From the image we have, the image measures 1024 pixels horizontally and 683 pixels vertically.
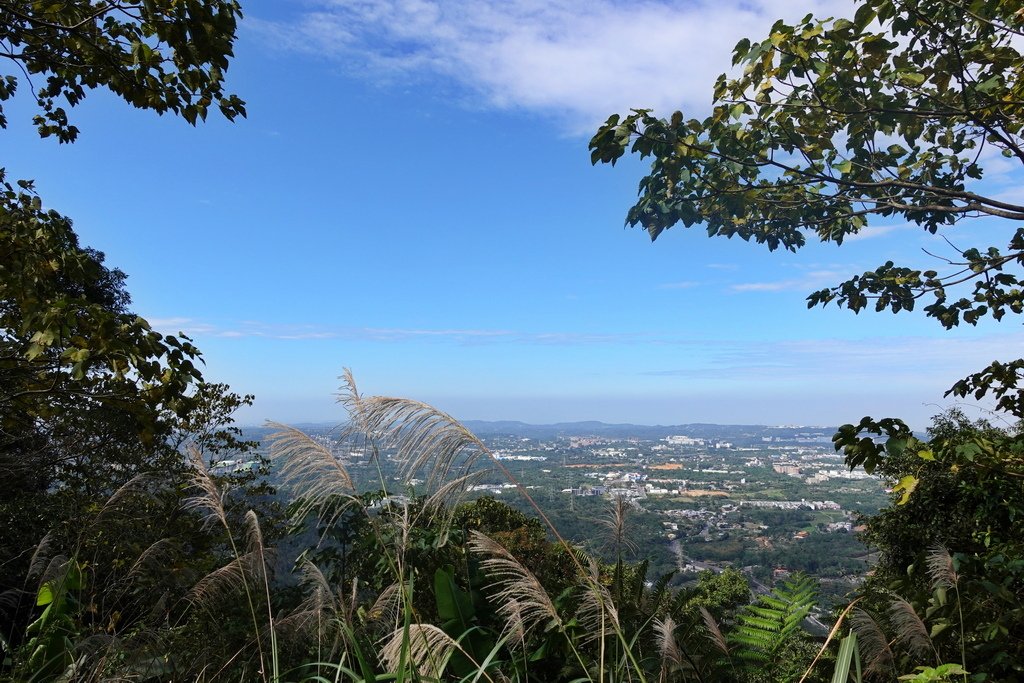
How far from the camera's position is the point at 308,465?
233cm

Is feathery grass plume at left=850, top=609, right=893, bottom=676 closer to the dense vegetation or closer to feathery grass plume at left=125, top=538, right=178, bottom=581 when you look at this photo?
the dense vegetation

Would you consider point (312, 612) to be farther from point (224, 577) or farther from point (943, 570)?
point (943, 570)

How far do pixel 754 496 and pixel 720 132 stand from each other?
18001 millimetres

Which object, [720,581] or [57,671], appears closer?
[57,671]

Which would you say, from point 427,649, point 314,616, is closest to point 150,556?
point 314,616

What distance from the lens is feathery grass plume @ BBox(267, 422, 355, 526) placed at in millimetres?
2283

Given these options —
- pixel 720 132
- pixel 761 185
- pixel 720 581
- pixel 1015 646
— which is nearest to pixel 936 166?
pixel 761 185

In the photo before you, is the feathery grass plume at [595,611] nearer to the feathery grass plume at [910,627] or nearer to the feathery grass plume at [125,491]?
the feathery grass plume at [910,627]

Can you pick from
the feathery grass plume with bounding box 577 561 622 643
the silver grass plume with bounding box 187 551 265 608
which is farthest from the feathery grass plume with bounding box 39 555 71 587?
the feathery grass plume with bounding box 577 561 622 643

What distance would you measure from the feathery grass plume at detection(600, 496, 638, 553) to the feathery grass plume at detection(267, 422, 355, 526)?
1.17 metres

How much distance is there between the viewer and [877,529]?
24.6 ft

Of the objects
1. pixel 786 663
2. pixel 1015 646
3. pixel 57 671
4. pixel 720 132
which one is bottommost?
pixel 57 671

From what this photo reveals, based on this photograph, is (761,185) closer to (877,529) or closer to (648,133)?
(648,133)

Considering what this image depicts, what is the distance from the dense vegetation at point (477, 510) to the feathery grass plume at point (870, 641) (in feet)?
0.05
